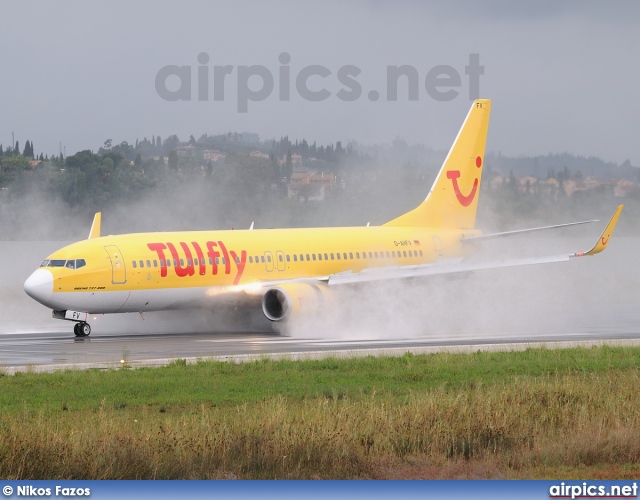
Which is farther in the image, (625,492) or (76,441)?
(76,441)

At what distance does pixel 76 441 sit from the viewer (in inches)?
606

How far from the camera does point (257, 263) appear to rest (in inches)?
1614

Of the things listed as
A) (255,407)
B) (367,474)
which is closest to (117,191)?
(255,407)

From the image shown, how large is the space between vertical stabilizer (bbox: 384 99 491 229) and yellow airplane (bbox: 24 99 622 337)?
5 centimetres

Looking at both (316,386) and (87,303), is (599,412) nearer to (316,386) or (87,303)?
(316,386)

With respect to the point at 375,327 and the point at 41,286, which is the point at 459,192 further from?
the point at 41,286

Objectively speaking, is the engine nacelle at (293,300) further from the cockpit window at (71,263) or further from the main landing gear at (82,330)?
the cockpit window at (71,263)

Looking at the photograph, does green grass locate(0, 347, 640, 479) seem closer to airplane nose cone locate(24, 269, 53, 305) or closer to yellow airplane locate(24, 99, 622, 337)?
airplane nose cone locate(24, 269, 53, 305)

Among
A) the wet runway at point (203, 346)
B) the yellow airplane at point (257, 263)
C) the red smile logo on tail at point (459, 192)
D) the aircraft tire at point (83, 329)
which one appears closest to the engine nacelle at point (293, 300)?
the yellow airplane at point (257, 263)

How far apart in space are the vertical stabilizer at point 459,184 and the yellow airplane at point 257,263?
0.17 feet

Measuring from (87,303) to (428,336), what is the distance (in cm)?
1018

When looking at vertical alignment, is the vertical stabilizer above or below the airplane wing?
above

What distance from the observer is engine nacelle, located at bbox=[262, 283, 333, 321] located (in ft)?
125

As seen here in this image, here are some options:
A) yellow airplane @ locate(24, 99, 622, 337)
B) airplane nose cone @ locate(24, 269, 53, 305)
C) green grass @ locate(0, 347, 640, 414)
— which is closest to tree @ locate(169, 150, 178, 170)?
yellow airplane @ locate(24, 99, 622, 337)
